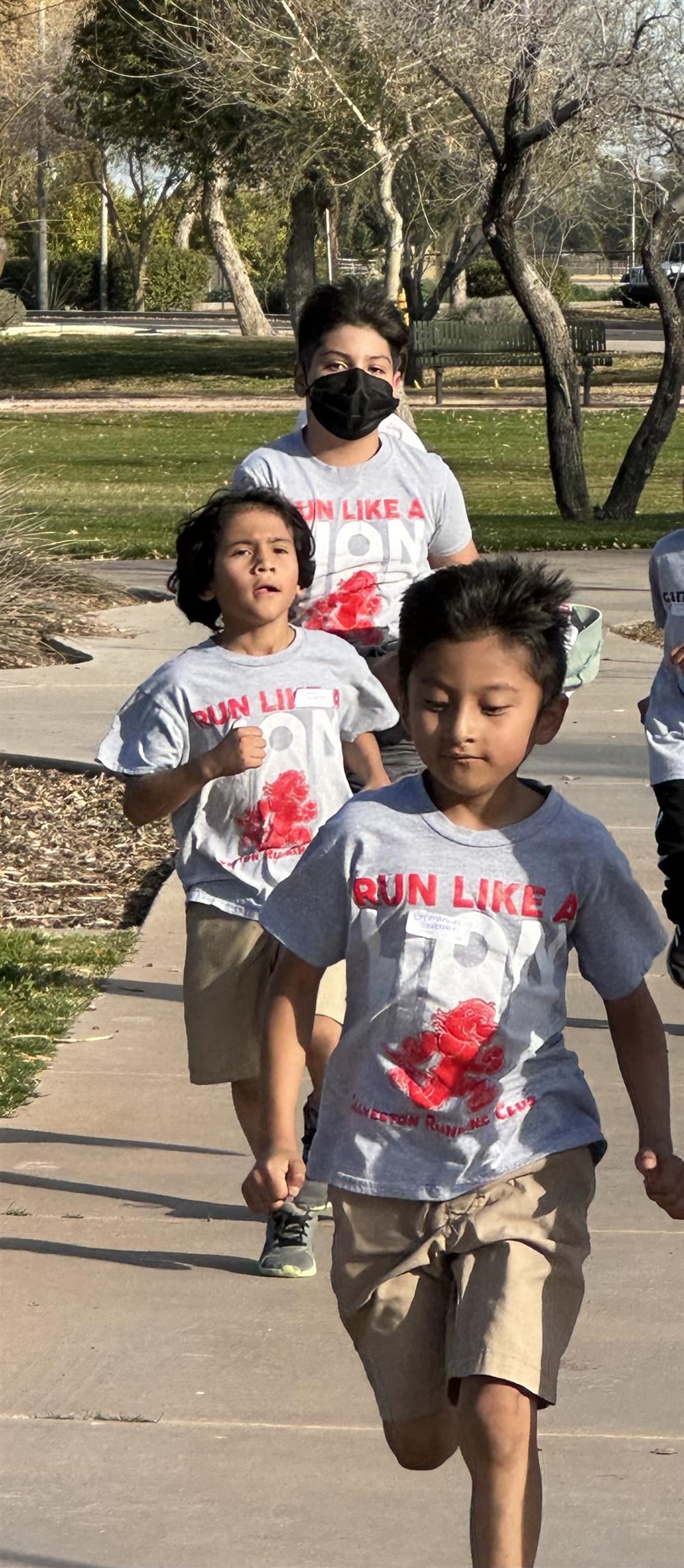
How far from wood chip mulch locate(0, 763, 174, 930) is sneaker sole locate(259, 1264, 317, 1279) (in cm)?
271

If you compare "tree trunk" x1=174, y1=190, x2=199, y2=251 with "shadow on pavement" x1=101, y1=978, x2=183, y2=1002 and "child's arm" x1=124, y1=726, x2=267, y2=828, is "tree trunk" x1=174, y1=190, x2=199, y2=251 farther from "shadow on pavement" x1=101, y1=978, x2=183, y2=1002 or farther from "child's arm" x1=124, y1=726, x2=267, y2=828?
"child's arm" x1=124, y1=726, x2=267, y2=828

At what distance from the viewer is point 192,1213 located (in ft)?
14.3

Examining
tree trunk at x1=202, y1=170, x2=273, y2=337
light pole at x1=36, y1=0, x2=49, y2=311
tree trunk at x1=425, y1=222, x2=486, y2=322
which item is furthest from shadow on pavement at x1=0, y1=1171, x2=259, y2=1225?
light pole at x1=36, y1=0, x2=49, y2=311

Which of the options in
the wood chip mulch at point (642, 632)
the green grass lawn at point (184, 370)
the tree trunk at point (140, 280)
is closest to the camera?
the wood chip mulch at point (642, 632)

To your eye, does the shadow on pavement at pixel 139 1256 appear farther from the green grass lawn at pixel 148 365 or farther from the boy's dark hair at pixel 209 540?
the green grass lawn at pixel 148 365

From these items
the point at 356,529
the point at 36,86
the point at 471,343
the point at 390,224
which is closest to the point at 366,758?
the point at 356,529

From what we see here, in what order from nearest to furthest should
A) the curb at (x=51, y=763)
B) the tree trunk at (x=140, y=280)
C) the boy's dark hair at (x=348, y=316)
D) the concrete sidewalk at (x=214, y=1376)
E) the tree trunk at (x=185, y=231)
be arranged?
the concrete sidewalk at (x=214, y=1376), the boy's dark hair at (x=348, y=316), the curb at (x=51, y=763), the tree trunk at (x=140, y=280), the tree trunk at (x=185, y=231)

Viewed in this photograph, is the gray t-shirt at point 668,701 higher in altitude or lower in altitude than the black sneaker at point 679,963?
higher

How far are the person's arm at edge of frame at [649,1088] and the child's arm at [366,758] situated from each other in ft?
4.29

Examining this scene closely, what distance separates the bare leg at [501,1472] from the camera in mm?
2473

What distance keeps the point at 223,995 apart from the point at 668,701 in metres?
1.45

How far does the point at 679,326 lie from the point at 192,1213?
41.8 ft

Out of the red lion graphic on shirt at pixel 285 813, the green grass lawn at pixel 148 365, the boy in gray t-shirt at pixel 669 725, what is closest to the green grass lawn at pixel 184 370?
the green grass lawn at pixel 148 365

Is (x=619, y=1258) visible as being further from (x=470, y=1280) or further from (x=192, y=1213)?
(x=470, y=1280)
